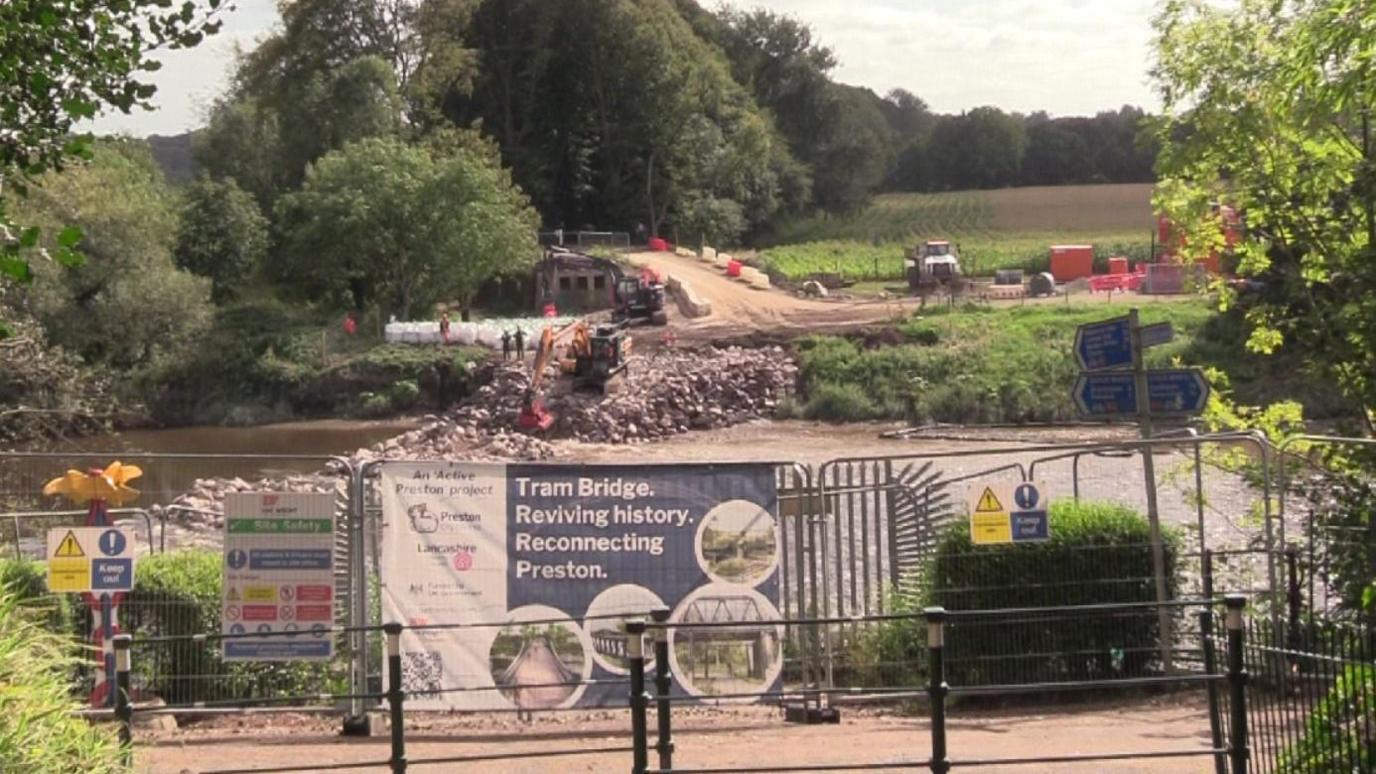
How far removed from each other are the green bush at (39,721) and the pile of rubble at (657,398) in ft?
151

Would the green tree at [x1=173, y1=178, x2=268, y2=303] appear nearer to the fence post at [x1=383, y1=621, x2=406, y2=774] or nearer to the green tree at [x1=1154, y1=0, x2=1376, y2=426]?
the green tree at [x1=1154, y1=0, x2=1376, y2=426]

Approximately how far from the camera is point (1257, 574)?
16500mm

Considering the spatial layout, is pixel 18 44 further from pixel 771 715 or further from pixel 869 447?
pixel 869 447

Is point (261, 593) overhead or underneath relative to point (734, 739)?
overhead

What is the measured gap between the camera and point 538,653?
43.9 feet

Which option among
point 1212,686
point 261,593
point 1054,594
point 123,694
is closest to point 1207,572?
A: point 1054,594

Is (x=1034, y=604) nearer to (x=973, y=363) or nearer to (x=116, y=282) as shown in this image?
(x=973, y=363)

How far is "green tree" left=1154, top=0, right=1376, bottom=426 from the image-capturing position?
16.1 m

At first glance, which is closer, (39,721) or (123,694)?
(39,721)

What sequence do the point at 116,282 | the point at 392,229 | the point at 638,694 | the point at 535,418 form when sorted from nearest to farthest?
the point at 638,694
the point at 535,418
the point at 116,282
the point at 392,229

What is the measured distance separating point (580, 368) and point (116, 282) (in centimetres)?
1631

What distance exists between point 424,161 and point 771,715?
6047cm

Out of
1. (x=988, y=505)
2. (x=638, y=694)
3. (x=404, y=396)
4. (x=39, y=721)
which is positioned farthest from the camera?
(x=404, y=396)

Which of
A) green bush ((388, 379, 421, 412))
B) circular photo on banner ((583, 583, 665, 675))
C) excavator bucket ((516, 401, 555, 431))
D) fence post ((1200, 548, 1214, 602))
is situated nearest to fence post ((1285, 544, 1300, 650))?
fence post ((1200, 548, 1214, 602))
